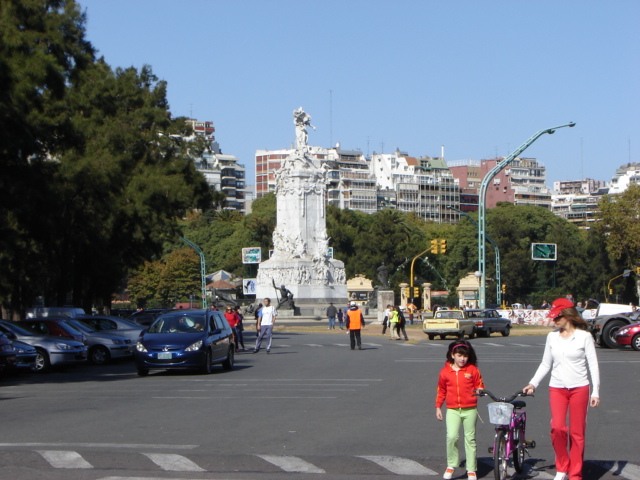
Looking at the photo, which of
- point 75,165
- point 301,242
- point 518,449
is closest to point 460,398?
point 518,449

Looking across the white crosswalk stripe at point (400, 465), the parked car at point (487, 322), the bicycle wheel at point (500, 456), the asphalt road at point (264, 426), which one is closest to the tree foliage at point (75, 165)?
the asphalt road at point (264, 426)

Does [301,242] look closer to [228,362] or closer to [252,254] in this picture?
[252,254]

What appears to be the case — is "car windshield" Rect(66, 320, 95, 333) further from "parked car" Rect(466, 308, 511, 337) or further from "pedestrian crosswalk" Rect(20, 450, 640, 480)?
"parked car" Rect(466, 308, 511, 337)

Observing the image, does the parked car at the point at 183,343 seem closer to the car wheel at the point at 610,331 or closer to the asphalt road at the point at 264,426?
the asphalt road at the point at 264,426

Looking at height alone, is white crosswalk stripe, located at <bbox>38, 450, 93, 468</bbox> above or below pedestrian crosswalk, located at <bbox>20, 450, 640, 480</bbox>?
above

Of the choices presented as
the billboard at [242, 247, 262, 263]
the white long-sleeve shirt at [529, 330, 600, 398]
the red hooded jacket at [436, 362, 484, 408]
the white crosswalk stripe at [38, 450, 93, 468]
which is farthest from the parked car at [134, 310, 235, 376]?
the billboard at [242, 247, 262, 263]

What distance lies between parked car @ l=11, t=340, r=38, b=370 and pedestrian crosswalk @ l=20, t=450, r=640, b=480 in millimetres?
13599

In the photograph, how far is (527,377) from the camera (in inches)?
909

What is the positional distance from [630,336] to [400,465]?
24.9 metres

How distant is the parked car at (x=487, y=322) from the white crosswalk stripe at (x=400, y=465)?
38.0 meters

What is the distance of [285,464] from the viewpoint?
11.2 metres

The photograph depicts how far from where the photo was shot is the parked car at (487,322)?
49250mm

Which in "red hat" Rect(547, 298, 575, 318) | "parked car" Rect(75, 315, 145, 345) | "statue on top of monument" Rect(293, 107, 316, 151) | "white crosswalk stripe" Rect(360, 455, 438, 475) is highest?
"statue on top of monument" Rect(293, 107, 316, 151)

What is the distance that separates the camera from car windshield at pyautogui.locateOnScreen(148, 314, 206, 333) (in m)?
25.6
